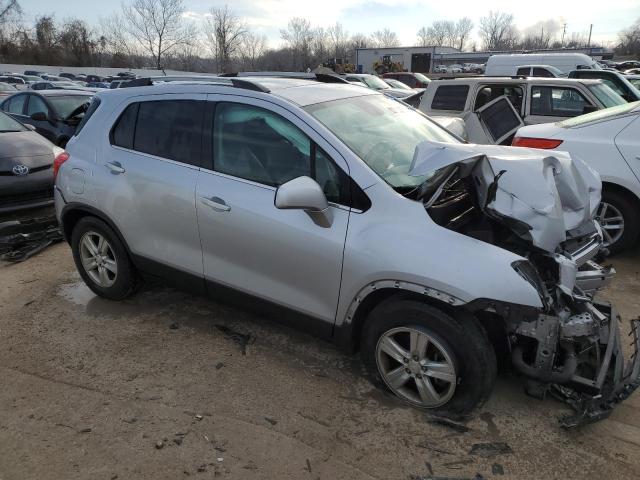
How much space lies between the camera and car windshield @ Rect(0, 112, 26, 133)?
717cm

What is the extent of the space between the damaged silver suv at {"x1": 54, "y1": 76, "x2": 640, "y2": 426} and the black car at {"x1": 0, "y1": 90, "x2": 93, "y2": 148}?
6931 mm

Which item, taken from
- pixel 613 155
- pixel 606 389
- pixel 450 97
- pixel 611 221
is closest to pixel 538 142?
pixel 613 155

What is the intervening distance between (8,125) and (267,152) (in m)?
6.12

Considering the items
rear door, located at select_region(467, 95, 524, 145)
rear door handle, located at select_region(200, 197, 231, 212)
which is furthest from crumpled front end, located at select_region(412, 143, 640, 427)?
rear door, located at select_region(467, 95, 524, 145)

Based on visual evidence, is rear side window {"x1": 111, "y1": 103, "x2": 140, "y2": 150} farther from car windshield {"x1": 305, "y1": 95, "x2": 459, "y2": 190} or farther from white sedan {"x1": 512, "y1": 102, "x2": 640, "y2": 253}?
white sedan {"x1": 512, "y1": 102, "x2": 640, "y2": 253}

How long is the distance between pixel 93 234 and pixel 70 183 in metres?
0.46

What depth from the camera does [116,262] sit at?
4.06 m

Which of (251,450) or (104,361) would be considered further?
(104,361)

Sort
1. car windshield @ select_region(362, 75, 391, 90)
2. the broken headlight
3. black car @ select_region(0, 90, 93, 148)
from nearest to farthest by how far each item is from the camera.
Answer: the broken headlight, black car @ select_region(0, 90, 93, 148), car windshield @ select_region(362, 75, 391, 90)

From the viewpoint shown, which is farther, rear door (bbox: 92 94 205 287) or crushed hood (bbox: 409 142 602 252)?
rear door (bbox: 92 94 205 287)

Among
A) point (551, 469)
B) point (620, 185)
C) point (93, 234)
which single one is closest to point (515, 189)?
point (551, 469)

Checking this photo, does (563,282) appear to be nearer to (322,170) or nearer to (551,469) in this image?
(551,469)

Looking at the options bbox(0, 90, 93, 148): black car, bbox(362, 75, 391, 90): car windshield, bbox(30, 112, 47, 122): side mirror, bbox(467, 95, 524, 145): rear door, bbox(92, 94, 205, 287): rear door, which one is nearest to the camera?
bbox(92, 94, 205, 287): rear door

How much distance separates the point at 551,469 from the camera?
2428mm
